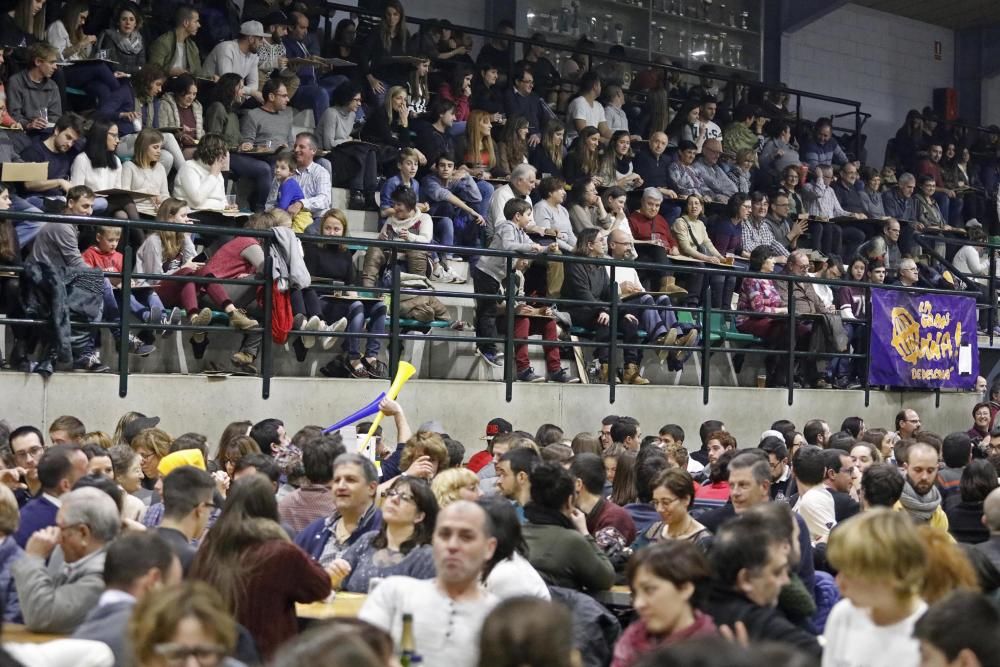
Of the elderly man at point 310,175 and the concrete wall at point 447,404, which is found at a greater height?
the elderly man at point 310,175

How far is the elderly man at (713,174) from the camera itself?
17108mm

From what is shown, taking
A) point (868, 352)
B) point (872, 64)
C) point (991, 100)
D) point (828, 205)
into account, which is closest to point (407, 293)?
point (868, 352)

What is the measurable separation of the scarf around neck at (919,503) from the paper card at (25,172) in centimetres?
668

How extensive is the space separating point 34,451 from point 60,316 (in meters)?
2.13

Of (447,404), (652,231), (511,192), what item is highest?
(511,192)

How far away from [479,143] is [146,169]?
412cm

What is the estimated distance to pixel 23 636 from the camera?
5.00 metres

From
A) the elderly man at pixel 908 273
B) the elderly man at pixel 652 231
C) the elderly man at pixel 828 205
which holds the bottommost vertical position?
the elderly man at pixel 908 273

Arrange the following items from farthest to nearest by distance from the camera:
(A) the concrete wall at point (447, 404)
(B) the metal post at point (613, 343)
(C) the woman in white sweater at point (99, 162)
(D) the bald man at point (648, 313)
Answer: (D) the bald man at point (648, 313) → (B) the metal post at point (613, 343) → (C) the woman in white sweater at point (99, 162) → (A) the concrete wall at point (447, 404)

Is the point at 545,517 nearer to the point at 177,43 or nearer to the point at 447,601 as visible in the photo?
the point at 447,601

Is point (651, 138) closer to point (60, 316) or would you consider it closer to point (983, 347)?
point (983, 347)

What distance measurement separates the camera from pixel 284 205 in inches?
504

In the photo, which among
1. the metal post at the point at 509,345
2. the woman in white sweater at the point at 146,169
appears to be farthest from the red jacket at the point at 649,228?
the woman in white sweater at the point at 146,169

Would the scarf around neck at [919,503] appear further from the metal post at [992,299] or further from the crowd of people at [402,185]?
the metal post at [992,299]
